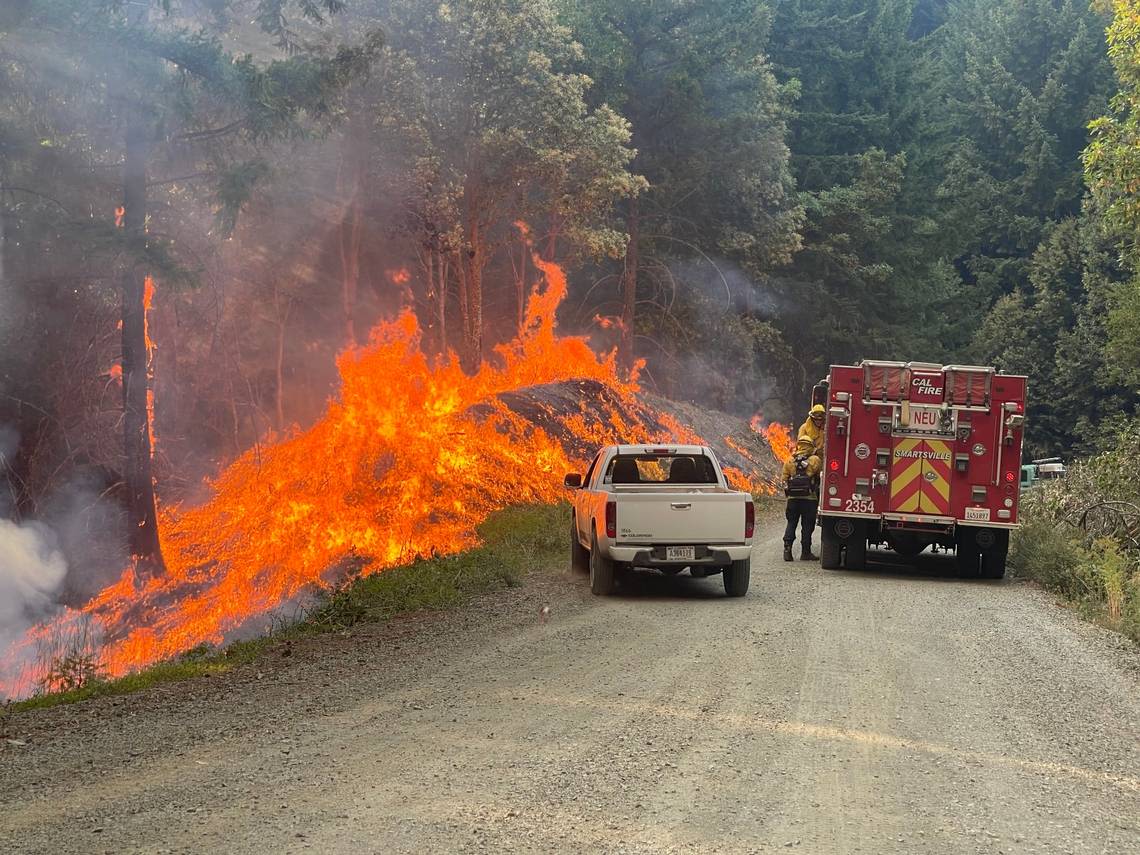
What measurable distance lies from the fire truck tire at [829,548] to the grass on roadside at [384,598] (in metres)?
3.95

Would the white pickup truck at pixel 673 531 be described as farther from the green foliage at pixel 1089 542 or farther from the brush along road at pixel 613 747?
the green foliage at pixel 1089 542

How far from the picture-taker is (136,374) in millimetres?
21906

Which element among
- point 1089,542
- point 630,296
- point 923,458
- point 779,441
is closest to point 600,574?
point 923,458

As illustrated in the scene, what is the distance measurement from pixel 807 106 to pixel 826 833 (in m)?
54.4

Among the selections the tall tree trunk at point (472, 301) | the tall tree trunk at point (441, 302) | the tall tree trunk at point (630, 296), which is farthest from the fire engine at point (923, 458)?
the tall tree trunk at point (630, 296)

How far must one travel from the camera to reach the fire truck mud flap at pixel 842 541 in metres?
17.9

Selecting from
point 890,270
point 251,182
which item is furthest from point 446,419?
point 890,270

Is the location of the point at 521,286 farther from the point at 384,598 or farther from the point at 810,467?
the point at 384,598

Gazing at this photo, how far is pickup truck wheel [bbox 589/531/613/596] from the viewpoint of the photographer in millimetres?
14719

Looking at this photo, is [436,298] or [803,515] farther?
[436,298]

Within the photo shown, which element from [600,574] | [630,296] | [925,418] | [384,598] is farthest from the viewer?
[630,296]

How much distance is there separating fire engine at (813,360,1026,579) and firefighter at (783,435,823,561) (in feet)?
1.66

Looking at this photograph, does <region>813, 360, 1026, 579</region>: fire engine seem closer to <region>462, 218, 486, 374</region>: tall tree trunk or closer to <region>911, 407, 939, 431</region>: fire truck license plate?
<region>911, 407, 939, 431</region>: fire truck license plate

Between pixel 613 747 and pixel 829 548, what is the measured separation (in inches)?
437
